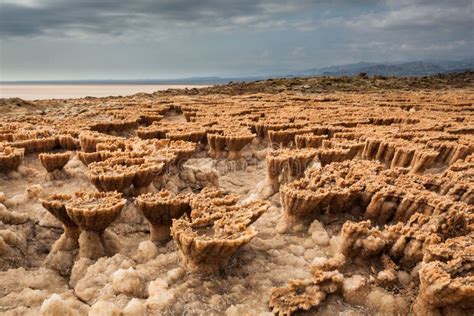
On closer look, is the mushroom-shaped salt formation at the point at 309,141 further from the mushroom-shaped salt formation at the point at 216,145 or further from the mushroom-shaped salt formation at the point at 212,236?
the mushroom-shaped salt formation at the point at 212,236

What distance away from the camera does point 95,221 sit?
315 centimetres

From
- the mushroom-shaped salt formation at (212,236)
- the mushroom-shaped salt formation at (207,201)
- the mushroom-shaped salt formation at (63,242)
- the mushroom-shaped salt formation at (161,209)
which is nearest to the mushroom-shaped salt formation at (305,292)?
the mushroom-shaped salt formation at (212,236)

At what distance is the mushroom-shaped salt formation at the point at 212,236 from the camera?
2615mm

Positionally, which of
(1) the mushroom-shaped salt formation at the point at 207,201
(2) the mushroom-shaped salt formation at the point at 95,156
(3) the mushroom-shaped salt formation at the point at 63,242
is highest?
(2) the mushroom-shaped salt formation at the point at 95,156

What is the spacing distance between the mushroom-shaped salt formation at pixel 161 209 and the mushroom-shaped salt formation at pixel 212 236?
1.01ft

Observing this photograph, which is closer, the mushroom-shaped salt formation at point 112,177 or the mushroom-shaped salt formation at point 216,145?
the mushroom-shaped salt formation at point 112,177

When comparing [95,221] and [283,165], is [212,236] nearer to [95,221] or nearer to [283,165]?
[95,221]

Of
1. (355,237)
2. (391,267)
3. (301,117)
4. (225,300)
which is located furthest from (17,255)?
(301,117)

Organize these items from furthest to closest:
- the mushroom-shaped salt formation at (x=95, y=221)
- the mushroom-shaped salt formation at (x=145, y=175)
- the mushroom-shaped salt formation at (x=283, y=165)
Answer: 1. the mushroom-shaped salt formation at (x=283, y=165)
2. the mushroom-shaped salt formation at (x=145, y=175)
3. the mushroom-shaped salt formation at (x=95, y=221)

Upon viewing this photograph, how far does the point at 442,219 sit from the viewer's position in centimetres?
292

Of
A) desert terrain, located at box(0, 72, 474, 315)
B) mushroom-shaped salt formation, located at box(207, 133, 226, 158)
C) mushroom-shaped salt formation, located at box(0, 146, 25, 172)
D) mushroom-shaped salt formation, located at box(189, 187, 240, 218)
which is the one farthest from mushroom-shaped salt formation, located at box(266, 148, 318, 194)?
mushroom-shaped salt formation, located at box(0, 146, 25, 172)

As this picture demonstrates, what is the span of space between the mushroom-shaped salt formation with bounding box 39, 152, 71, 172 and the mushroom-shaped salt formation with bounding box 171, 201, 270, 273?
9.37 feet

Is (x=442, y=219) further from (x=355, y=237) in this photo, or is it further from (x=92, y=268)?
(x=92, y=268)

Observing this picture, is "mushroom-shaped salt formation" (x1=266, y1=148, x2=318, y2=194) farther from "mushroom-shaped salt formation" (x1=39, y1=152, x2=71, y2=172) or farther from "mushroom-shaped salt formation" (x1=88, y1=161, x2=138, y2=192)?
"mushroom-shaped salt formation" (x1=39, y1=152, x2=71, y2=172)
